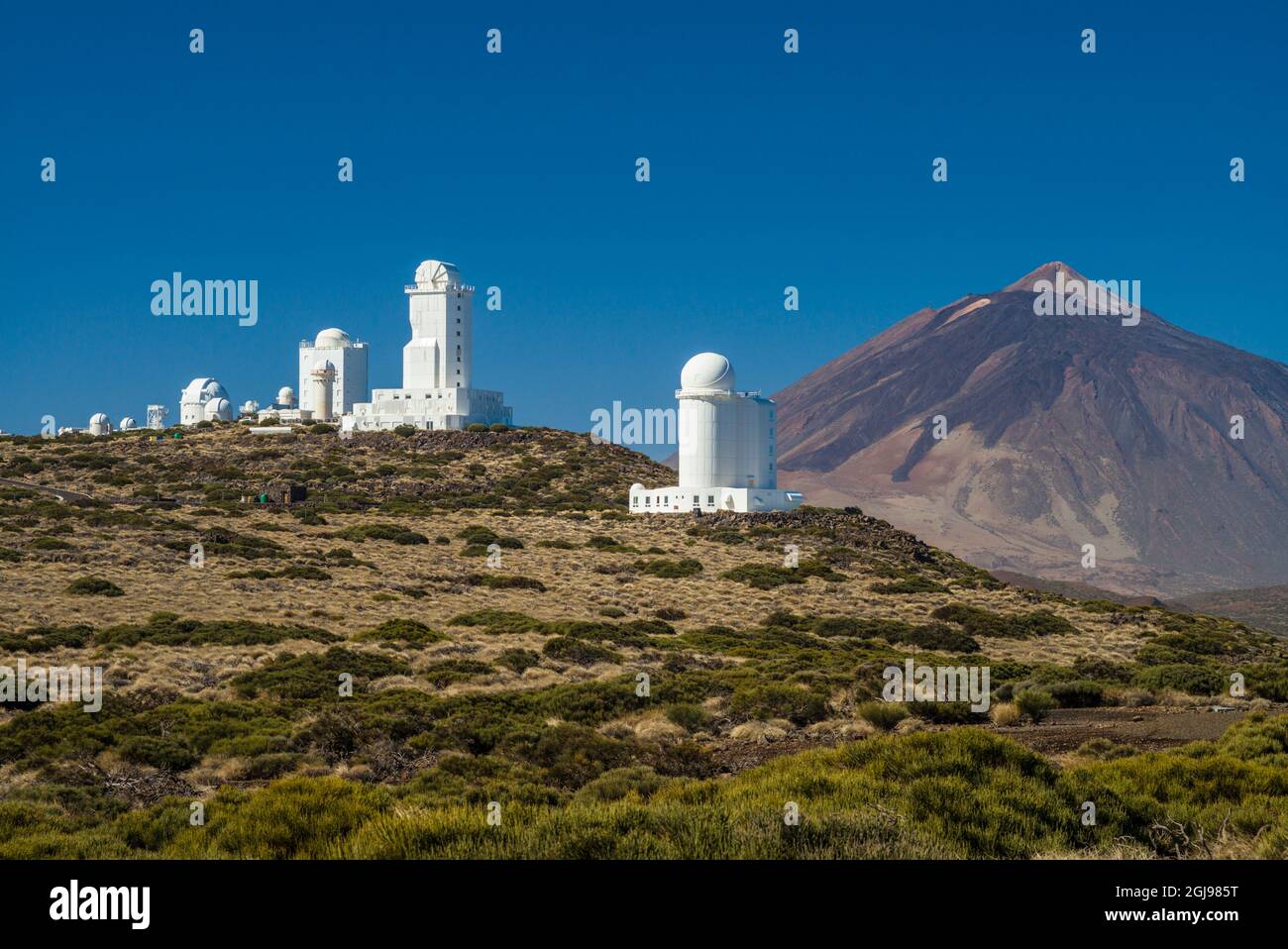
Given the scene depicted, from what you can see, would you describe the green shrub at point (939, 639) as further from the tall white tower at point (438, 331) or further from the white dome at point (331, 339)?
the white dome at point (331, 339)

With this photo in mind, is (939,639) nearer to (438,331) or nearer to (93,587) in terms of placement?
(93,587)

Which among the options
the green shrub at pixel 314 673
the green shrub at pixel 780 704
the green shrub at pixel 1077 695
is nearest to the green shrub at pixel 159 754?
the green shrub at pixel 314 673

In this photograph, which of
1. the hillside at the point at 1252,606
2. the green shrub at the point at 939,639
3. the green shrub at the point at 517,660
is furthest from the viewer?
the hillside at the point at 1252,606

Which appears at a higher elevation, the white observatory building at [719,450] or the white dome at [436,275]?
the white dome at [436,275]

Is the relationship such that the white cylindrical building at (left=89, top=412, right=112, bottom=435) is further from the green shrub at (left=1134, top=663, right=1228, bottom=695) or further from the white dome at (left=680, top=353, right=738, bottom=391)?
the green shrub at (left=1134, top=663, right=1228, bottom=695)
